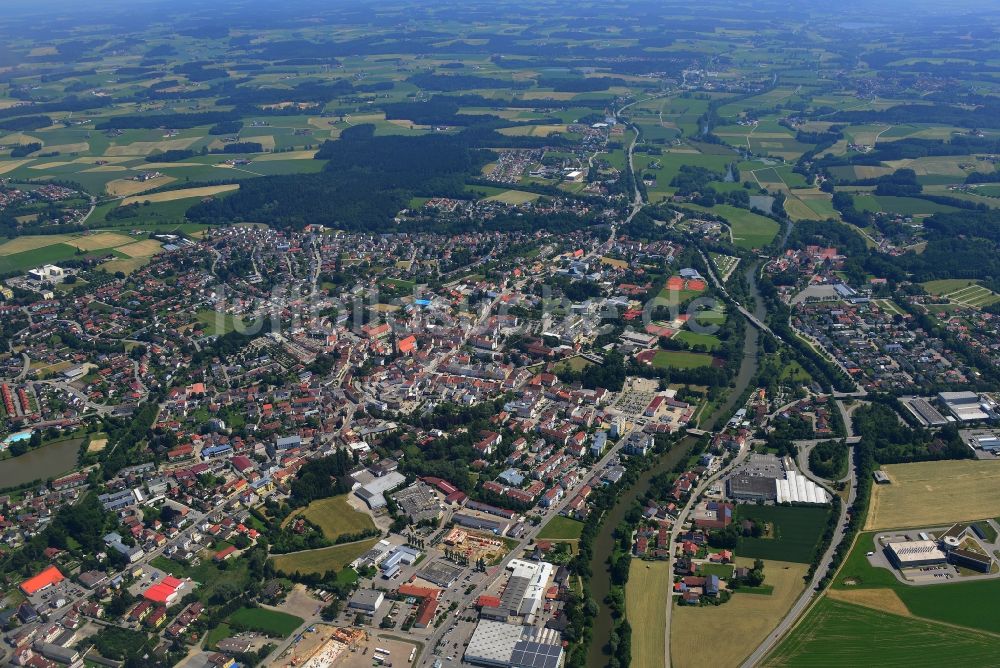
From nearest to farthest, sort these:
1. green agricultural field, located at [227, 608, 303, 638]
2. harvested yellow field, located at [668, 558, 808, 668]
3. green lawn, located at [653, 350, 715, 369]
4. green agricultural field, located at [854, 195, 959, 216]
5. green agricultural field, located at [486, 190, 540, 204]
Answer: harvested yellow field, located at [668, 558, 808, 668]
green agricultural field, located at [227, 608, 303, 638]
green lawn, located at [653, 350, 715, 369]
green agricultural field, located at [854, 195, 959, 216]
green agricultural field, located at [486, 190, 540, 204]

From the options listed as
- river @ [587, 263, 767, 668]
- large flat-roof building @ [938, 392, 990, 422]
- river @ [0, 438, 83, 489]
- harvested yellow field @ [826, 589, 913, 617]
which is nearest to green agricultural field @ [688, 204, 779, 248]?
river @ [587, 263, 767, 668]

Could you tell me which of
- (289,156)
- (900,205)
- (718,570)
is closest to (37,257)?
(289,156)

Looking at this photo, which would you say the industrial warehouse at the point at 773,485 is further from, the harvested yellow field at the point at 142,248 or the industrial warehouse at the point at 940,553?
the harvested yellow field at the point at 142,248

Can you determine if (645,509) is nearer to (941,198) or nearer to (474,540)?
(474,540)

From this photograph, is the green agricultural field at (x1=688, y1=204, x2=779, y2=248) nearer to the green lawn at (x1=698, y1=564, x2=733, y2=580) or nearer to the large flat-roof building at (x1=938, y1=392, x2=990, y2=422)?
the large flat-roof building at (x1=938, y1=392, x2=990, y2=422)

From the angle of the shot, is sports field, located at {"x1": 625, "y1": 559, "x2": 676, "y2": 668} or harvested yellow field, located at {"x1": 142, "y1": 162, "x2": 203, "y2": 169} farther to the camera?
harvested yellow field, located at {"x1": 142, "y1": 162, "x2": 203, "y2": 169}

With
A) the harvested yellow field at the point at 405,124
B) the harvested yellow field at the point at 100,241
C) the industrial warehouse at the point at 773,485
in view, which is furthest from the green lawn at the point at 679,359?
the harvested yellow field at the point at 405,124
